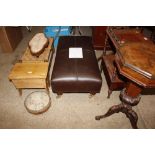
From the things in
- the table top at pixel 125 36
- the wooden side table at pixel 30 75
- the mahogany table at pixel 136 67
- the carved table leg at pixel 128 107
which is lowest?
the carved table leg at pixel 128 107

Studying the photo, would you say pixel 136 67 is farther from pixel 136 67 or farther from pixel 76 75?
pixel 76 75

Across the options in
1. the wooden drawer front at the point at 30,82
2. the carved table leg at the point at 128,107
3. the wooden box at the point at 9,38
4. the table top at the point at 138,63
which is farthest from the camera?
the wooden box at the point at 9,38

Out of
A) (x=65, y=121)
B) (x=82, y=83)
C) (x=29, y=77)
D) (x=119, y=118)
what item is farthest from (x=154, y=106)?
(x=29, y=77)

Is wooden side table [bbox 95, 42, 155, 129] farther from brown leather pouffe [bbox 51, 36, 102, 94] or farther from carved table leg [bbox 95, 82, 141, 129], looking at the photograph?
brown leather pouffe [bbox 51, 36, 102, 94]

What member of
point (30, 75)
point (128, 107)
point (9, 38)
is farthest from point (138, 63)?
point (9, 38)

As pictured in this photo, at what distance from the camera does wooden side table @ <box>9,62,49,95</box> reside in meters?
2.52

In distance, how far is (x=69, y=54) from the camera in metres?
2.97

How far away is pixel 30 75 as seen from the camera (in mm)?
2525

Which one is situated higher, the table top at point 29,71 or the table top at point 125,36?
the table top at point 125,36

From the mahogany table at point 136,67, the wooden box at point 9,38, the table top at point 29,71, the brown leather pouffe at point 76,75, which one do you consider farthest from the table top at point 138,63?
the wooden box at point 9,38

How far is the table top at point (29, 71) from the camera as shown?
2.52 metres

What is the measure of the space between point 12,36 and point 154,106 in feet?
11.8

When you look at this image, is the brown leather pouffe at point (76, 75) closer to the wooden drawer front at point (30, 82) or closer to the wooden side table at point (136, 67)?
the wooden drawer front at point (30, 82)
